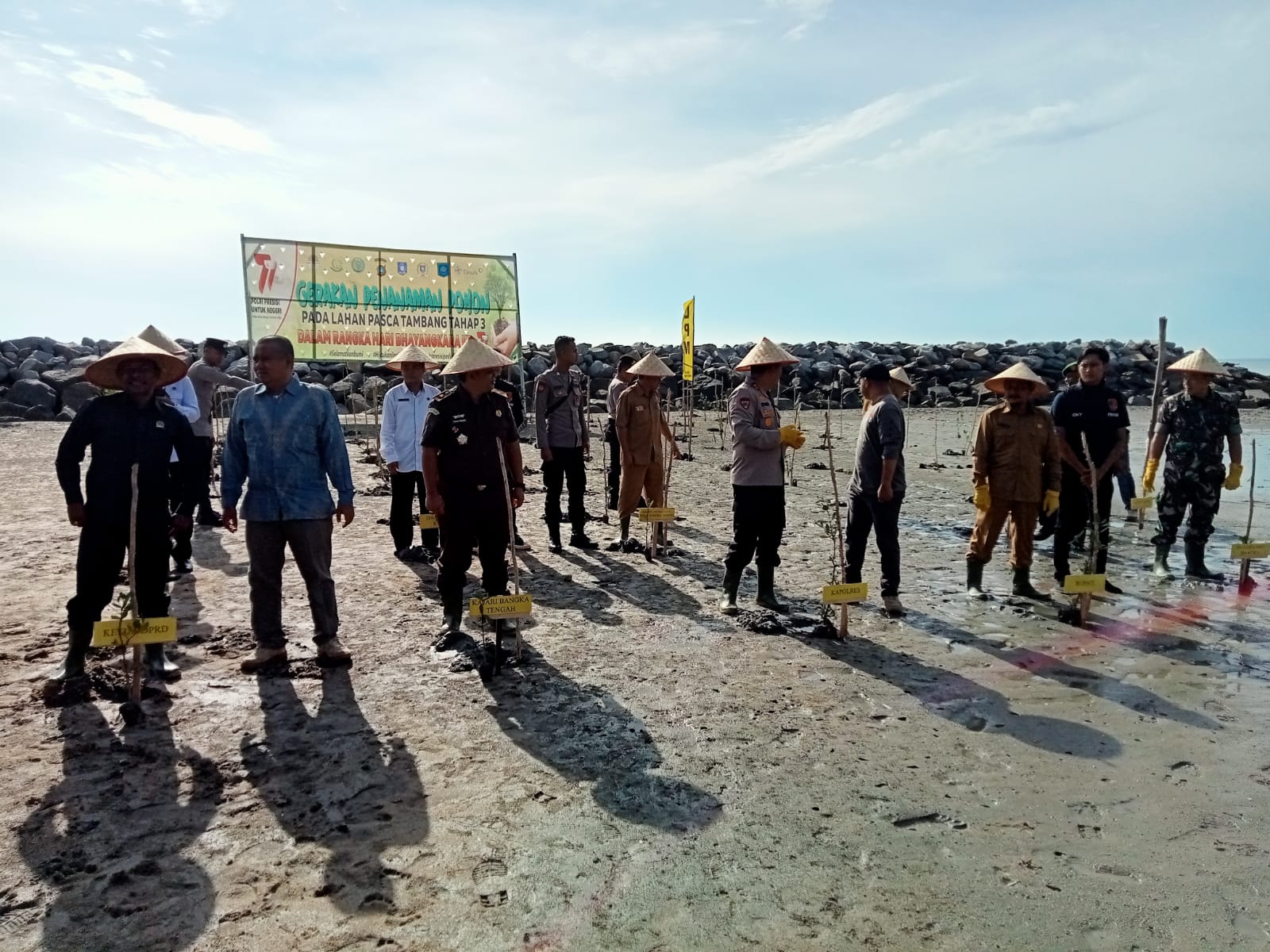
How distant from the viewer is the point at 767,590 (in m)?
6.39

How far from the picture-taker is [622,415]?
7.95 m

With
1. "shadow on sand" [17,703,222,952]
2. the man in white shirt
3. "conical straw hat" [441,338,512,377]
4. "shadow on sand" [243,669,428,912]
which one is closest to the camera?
"shadow on sand" [17,703,222,952]

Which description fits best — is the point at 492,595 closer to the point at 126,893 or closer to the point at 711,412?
the point at 126,893

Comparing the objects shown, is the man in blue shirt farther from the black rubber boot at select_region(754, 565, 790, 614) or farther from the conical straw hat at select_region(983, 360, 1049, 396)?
the conical straw hat at select_region(983, 360, 1049, 396)

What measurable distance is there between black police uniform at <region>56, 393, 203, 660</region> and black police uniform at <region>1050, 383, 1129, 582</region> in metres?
6.28

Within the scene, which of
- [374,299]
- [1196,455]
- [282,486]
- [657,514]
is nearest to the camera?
[282,486]

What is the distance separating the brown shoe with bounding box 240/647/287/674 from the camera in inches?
196

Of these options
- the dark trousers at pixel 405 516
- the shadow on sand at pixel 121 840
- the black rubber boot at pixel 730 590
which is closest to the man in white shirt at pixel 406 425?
the dark trousers at pixel 405 516

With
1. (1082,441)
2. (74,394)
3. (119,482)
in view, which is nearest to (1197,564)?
(1082,441)

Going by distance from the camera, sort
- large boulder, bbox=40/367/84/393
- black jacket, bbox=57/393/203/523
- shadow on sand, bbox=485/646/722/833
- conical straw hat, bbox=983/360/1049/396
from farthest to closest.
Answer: large boulder, bbox=40/367/84/393 < conical straw hat, bbox=983/360/1049/396 < black jacket, bbox=57/393/203/523 < shadow on sand, bbox=485/646/722/833

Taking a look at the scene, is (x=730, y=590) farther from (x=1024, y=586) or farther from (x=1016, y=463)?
(x=1024, y=586)

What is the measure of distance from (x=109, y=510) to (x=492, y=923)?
3.04 meters

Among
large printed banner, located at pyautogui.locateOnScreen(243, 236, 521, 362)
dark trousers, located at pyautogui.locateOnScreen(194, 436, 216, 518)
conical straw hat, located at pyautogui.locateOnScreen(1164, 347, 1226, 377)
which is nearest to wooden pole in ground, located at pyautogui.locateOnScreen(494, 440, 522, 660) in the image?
dark trousers, located at pyautogui.locateOnScreen(194, 436, 216, 518)

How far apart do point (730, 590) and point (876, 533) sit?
1.10 m
